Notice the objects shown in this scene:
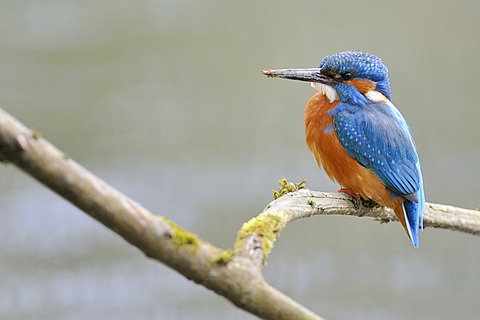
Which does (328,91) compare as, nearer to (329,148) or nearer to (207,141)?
(329,148)

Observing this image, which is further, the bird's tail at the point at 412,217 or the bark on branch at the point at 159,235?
the bird's tail at the point at 412,217

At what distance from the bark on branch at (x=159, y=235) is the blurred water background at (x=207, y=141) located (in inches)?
120

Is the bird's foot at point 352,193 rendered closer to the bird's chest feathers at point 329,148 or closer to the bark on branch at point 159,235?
the bird's chest feathers at point 329,148

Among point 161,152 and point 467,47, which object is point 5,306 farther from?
point 467,47

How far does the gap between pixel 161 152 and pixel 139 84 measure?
0.44 meters

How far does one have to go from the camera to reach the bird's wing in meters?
2.12

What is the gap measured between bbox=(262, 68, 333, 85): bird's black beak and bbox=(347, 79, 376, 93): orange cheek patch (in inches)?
2.9

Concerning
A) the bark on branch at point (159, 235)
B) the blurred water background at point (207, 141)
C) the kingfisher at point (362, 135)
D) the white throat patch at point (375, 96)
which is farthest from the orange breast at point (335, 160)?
the blurred water background at point (207, 141)

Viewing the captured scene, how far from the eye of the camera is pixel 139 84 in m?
4.47

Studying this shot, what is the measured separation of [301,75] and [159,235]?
122 cm

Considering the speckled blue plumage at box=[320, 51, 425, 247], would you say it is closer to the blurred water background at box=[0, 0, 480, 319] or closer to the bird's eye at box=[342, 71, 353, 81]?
the bird's eye at box=[342, 71, 353, 81]

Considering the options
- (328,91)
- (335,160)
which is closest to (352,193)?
(335,160)

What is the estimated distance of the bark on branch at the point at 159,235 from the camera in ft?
2.97

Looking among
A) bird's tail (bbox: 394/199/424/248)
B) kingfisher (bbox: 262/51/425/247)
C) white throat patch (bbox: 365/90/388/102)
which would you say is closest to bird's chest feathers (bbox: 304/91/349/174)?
kingfisher (bbox: 262/51/425/247)
